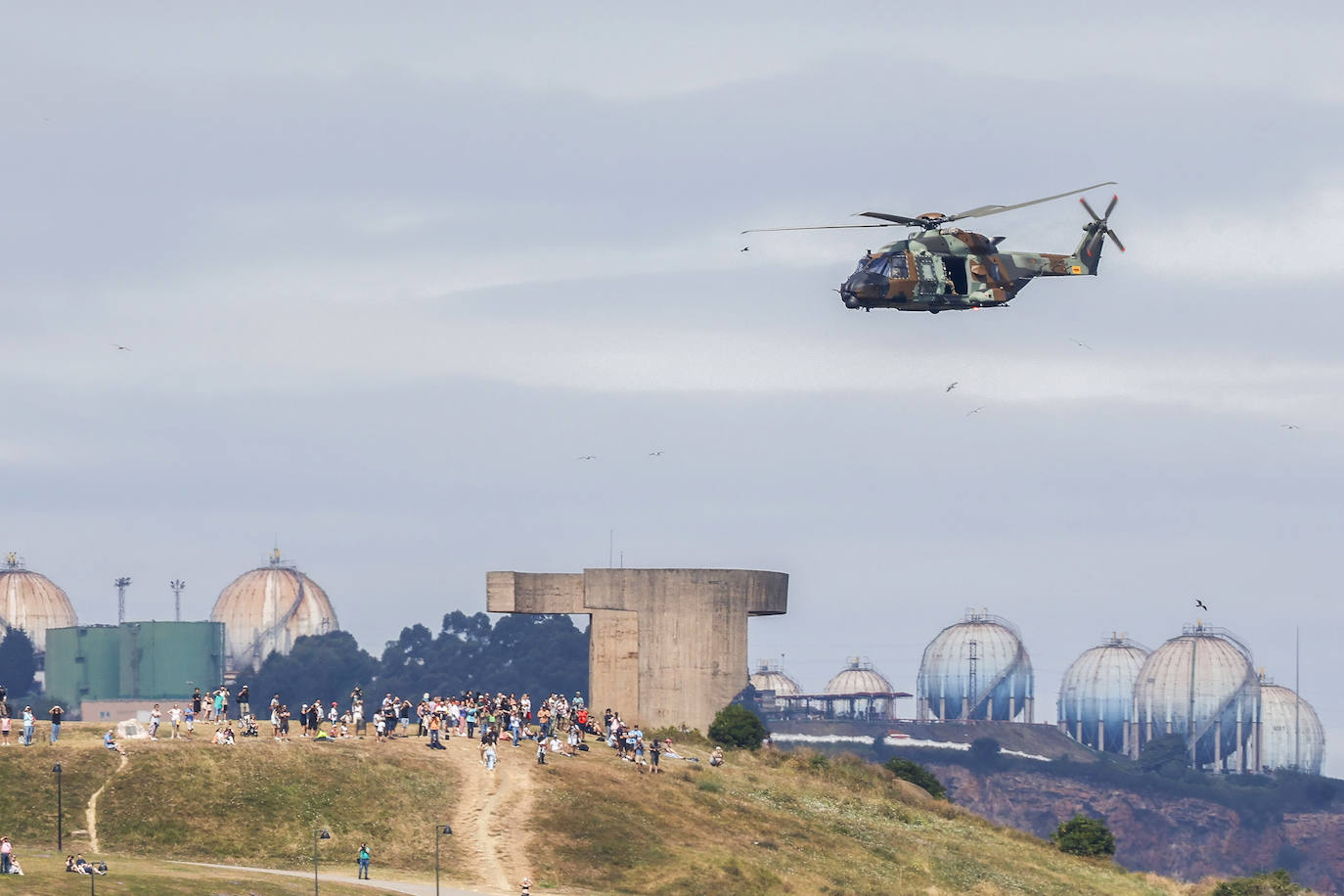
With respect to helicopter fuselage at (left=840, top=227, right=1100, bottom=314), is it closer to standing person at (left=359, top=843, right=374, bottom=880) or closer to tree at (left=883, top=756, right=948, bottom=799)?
standing person at (left=359, top=843, right=374, bottom=880)

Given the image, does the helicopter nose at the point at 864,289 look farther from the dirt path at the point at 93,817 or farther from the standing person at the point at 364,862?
the dirt path at the point at 93,817

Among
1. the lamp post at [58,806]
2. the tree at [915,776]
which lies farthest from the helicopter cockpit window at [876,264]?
the tree at [915,776]

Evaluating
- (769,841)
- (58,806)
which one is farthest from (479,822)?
(58,806)

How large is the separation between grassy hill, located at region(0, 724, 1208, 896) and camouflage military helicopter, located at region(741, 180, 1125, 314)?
1991 cm

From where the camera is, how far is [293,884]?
59281mm

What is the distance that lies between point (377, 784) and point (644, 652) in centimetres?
2954

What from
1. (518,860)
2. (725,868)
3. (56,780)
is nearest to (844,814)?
(725,868)

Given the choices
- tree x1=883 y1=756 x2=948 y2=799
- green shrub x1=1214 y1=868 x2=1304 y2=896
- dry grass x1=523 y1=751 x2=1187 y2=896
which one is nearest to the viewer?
dry grass x1=523 y1=751 x2=1187 y2=896

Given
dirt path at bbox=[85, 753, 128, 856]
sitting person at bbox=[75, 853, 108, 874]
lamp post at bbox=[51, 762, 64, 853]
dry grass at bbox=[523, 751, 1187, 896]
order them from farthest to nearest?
dry grass at bbox=[523, 751, 1187, 896]
dirt path at bbox=[85, 753, 128, 856]
lamp post at bbox=[51, 762, 64, 853]
sitting person at bbox=[75, 853, 108, 874]

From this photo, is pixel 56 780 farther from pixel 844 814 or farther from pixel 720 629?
pixel 720 629

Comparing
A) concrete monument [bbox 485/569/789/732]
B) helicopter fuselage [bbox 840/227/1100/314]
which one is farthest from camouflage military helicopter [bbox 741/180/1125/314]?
concrete monument [bbox 485/569/789/732]

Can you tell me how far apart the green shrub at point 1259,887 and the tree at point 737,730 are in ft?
71.3

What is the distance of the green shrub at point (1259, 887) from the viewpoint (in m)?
87.4

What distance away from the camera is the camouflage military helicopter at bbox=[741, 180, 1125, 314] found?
66.0 meters
